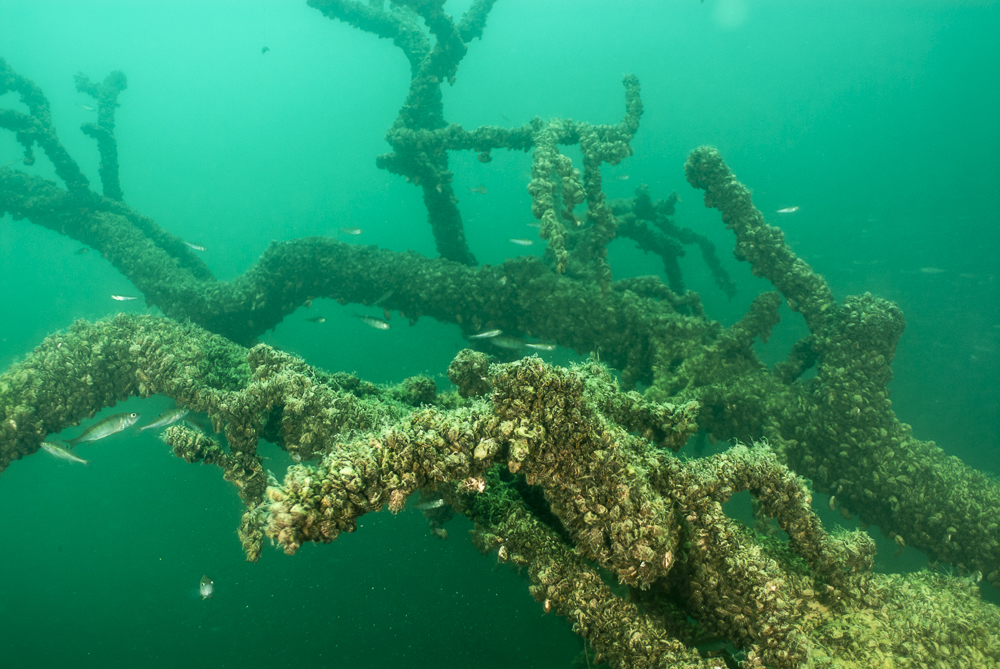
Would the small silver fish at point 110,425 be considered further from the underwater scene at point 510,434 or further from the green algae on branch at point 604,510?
the green algae on branch at point 604,510

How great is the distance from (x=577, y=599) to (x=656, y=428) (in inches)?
72.3

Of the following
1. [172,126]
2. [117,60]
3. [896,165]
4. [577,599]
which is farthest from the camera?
[172,126]

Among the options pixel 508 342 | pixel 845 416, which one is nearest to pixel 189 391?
pixel 508 342

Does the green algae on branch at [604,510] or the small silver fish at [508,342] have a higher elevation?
the small silver fish at [508,342]

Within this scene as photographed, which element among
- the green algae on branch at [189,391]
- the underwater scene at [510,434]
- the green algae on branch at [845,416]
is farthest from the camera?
the green algae on branch at [845,416]

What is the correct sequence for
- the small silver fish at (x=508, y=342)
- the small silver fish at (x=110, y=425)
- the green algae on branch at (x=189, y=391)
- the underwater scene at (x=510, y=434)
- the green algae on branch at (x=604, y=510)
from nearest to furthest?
the green algae on branch at (x=604, y=510) → the underwater scene at (x=510, y=434) → the green algae on branch at (x=189, y=391) → the small silver fish at (x=110, y=425) → the small silver fish at (x=508, y=342)

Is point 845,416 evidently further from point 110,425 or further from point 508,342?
point 110,425

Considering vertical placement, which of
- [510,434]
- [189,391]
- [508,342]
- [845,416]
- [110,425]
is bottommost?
[110,425]

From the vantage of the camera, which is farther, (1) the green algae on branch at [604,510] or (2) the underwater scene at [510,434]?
(2) the underwater scene at [510,434]

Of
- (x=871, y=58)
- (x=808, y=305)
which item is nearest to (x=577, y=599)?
(x=808, y=305)

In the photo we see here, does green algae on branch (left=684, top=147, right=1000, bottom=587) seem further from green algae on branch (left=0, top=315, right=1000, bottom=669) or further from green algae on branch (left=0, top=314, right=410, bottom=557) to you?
green algae on branch (left=0, top=314, right=410, bottom=557)

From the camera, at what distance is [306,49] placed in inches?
6275

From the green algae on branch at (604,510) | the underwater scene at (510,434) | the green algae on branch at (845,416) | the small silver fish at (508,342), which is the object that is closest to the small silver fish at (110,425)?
the underwater scene at (510,434)

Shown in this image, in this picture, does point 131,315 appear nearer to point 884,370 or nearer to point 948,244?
point 884,370
